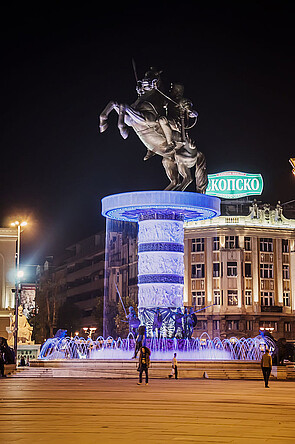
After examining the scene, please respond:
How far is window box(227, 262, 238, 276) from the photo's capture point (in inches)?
3573

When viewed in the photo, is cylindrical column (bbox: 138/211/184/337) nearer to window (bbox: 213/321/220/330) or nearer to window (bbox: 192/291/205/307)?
window (bbox: 213/321/220/330)

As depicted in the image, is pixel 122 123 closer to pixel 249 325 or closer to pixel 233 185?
pixel 249 325

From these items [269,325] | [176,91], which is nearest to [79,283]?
[269,325]

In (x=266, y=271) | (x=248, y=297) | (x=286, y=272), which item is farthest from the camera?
(x=286, y=272)

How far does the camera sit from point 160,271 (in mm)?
34406

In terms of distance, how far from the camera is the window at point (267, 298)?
299ft

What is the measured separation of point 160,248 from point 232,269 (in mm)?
57425

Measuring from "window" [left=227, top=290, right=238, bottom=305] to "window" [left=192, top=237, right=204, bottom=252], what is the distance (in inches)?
255

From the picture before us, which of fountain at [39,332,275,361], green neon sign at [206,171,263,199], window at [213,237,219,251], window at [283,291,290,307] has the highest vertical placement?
green neon sign at [206,171,263,199]

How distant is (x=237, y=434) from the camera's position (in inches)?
464

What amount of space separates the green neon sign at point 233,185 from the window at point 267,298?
39.9ft

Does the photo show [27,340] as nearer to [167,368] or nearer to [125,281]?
[167,368]

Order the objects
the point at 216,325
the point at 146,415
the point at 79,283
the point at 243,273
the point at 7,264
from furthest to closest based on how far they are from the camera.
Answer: the point at 79,283 → the point at 243,273 → the point at 216,325 → the point at 7,264 → the point at 146,415

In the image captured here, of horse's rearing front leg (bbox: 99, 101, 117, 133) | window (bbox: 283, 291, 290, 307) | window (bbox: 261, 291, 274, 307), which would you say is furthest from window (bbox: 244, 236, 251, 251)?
horse's rearing front leg (bbox: 99, 101, 117, 133)
